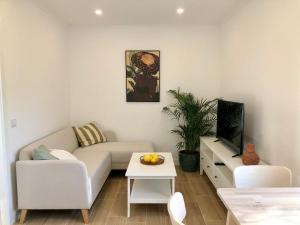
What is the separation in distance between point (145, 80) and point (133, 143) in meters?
1.18

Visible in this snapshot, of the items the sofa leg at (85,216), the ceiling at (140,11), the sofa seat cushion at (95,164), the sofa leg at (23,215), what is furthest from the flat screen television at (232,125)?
the sofa leg at (23,215)

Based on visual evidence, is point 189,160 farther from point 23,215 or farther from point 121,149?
point 23,215

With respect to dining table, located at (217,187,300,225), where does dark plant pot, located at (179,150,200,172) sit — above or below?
below

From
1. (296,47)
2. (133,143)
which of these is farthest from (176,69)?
(296,47)

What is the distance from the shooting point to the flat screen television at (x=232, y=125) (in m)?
3.00

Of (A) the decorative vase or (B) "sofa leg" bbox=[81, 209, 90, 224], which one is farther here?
(B) "sofa leg" bbox=[81, 209, 90, 224]

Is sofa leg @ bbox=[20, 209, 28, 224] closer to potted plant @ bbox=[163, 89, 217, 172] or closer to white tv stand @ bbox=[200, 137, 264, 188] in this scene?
white tv stand @ bbox=[200, 137, 264, 188]

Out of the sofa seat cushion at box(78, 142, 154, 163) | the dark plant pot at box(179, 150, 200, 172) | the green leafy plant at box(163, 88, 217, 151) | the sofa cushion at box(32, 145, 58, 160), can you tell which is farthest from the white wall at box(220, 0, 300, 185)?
the sofa cushion at box(32, 145, 58, 160)

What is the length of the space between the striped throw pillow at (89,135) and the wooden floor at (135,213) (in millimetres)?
1040

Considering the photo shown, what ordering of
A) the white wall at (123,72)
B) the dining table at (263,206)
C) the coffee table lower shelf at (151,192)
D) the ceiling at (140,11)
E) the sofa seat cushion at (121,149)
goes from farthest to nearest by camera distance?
the white wall at (123,72) < the sofa seat cushion at (121,149) < the ceiling at (140,11) < the coffee table lower shelf at (151,192) < the dining table at (263,206)

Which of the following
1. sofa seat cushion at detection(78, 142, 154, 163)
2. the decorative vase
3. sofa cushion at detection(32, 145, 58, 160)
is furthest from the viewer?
sofa seat cushion at detection(78, 142, 154, 163)

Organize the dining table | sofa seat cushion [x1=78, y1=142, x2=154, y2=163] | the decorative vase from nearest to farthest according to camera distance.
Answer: the dining table < the decorative vase < sofa seat cushion [x1=78, y1=142, x2=154, y2=163]

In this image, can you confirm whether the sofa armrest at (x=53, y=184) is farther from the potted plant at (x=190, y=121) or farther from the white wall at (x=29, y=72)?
the potted plant at (x=190, y=121)

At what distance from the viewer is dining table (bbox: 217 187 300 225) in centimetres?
126
